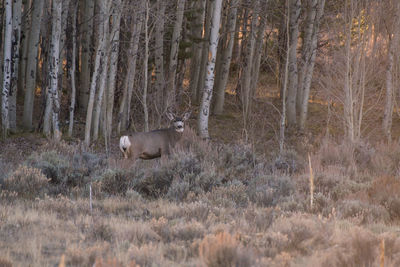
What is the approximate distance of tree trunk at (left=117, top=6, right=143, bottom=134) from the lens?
16297 mm

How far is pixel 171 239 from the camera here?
625cm

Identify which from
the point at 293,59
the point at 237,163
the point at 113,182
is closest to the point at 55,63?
the point at 113,182

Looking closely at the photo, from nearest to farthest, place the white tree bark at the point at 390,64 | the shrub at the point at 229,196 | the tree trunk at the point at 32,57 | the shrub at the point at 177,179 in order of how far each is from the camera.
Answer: the shrub at the point at 229,196, the shrub at the point at 177,179, the tree trunk at the point at 32,57, the white tree bark at the point at 390,64

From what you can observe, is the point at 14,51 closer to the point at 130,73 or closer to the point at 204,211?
the point at 130,73

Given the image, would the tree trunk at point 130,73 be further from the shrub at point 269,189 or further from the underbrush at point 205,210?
the shrub at point 269,189

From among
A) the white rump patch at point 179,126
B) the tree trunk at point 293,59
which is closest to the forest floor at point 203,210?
the white rump patch at point 179,126

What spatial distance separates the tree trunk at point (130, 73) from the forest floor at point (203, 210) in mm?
3641

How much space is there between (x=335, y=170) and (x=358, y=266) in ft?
20.4

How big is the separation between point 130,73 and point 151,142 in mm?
6165

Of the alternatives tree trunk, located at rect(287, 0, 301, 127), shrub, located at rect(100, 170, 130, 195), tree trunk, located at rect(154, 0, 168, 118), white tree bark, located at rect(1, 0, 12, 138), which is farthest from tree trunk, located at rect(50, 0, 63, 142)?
tree trunk, located at rect(287, 0, 301, 127)

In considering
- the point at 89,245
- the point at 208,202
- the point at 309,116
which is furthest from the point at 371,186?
the point at 309,116

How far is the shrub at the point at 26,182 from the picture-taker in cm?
924

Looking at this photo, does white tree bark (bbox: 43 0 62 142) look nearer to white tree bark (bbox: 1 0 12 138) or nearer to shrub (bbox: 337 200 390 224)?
white tree bark (bbox: 1 0 12 138)

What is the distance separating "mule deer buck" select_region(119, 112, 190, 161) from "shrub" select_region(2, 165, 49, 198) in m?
2.49
